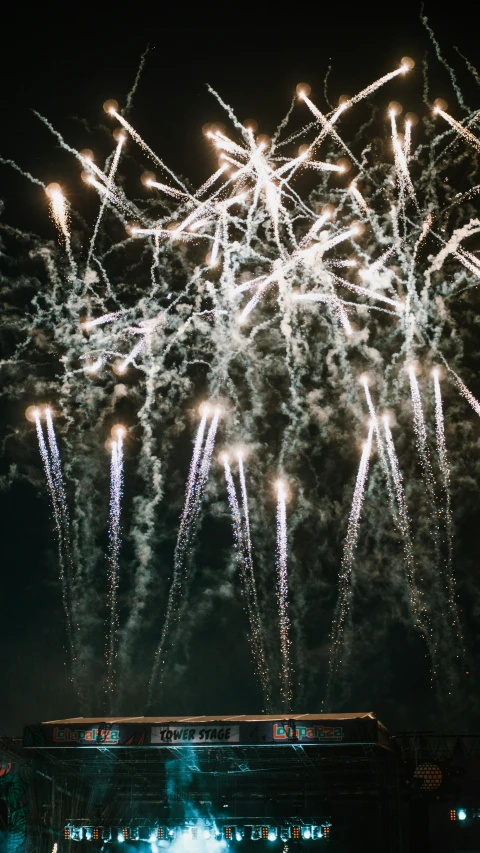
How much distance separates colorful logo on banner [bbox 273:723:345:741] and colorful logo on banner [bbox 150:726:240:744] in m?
0.96

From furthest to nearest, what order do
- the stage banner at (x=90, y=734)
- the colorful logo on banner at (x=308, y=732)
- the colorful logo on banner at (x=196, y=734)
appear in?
the stage banner at (x=90, y=734), the colorful logo on banner at (x=196, y=734), the colorful logo on banner at (x=308, y=732)

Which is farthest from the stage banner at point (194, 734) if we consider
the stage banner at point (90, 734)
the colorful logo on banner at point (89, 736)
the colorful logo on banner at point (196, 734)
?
the colorful logo on banner at point (89, 736)

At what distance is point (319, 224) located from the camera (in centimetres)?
2380

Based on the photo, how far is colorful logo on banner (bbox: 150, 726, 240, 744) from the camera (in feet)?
64.9

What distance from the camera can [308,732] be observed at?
19.4 metres

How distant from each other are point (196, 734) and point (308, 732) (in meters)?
2.63

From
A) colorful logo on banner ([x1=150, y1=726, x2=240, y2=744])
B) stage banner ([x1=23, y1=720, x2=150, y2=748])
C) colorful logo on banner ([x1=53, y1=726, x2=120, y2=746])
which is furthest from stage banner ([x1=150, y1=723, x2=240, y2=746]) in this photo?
colorful logo on banner ([x1=53, y1=726, x2=120, y2=746])

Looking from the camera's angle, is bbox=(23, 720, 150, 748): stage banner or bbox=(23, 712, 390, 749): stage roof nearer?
bbox=(23, 712, 390, 749): stage roof

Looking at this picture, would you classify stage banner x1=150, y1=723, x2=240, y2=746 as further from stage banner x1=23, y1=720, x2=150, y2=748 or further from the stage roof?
stage banner x1=23, y1=720, x2=150, y2=748

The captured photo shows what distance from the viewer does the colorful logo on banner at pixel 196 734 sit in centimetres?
1978

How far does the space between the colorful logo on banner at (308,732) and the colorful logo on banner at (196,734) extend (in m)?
0.96

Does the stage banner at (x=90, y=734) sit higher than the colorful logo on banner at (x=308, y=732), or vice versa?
the stage banner at (x=90, y=734)

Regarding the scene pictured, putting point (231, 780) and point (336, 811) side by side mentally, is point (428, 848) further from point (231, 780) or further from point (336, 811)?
point (231, 780)

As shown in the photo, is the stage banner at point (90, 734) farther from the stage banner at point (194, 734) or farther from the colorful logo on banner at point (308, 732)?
the colorful logo on banner at point (308, 732)
